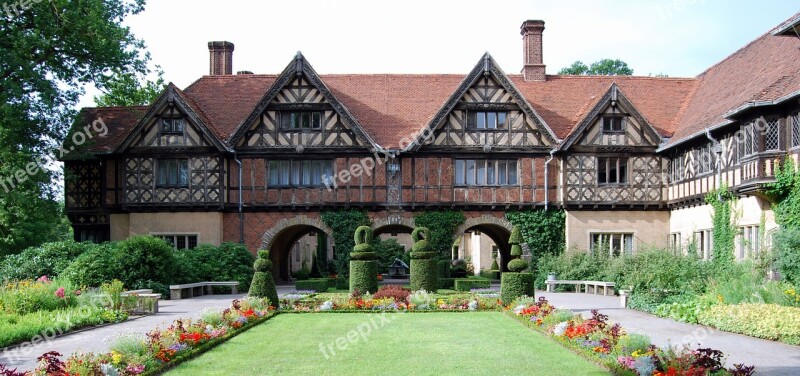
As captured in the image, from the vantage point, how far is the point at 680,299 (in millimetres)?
20094

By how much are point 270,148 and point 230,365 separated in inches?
796

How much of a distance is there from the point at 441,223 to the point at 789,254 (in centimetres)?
1441

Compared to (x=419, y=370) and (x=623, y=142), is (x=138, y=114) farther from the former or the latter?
(x=419, y=370)

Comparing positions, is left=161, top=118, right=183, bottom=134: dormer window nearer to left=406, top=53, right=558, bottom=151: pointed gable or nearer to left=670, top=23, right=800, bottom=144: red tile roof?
left=406, top=53, right=558, bottom=151: pointed gable

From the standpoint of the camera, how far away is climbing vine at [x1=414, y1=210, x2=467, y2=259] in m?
32.0

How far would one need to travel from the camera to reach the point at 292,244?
38.8m

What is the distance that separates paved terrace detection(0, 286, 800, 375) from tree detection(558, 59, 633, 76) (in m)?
37.1

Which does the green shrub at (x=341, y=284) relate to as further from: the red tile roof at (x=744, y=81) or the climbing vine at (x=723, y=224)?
the red tile roof at (x=744, y=81)

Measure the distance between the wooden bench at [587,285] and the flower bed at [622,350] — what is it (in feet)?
33.1

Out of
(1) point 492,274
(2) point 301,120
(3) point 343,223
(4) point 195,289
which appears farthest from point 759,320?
(1) point 492,274

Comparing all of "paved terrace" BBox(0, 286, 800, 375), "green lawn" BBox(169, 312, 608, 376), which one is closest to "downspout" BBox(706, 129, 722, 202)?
"paved terrace" BBox(0, 286, 800, 375)

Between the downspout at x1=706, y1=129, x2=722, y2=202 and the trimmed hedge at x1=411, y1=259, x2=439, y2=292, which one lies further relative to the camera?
the downspout at x1=706, y1=129, x2=722, y2=202

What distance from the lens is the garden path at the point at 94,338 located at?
44.0ft

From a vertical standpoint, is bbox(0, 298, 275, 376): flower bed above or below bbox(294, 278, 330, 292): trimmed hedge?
above
